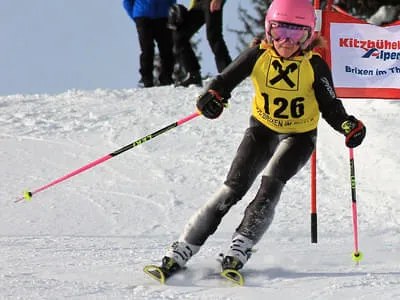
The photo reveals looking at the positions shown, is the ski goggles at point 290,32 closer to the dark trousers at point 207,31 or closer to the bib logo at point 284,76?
the bib logo at point 284,76

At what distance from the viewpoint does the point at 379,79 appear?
7.11m

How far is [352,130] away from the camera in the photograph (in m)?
4.71

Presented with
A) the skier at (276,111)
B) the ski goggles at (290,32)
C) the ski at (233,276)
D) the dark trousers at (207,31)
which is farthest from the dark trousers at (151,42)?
the ski at (233,276)

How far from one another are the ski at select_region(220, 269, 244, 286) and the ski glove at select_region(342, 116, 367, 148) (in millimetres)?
1043

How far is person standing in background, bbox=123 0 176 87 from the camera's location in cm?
1030

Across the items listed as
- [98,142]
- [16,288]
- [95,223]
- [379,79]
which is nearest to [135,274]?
[16,288]

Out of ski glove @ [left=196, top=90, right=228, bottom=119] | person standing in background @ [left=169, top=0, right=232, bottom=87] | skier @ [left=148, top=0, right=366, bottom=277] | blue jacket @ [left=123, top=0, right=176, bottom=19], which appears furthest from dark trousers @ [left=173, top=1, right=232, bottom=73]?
ski glove @ [left=196, top=90, right=228, bottom=119]

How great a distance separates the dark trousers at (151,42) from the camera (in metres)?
10.4

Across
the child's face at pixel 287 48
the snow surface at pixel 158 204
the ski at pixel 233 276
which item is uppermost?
the child's face at pixel 287 48

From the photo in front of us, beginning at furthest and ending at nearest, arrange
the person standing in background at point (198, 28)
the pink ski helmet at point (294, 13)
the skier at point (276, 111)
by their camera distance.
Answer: the person standing in background at point (198, 28), the pink ski helmet at point (294, 13), the skier at point (276, 111)

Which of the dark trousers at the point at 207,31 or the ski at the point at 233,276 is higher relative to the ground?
the dark trousers at the point at 207,31

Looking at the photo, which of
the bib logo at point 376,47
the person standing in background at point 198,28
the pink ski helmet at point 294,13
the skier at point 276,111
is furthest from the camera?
the person standing in background at point 198,28

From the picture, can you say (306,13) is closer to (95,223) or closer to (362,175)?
(95,223)

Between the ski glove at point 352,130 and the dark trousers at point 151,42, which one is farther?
the dark trousers at point 151,42
